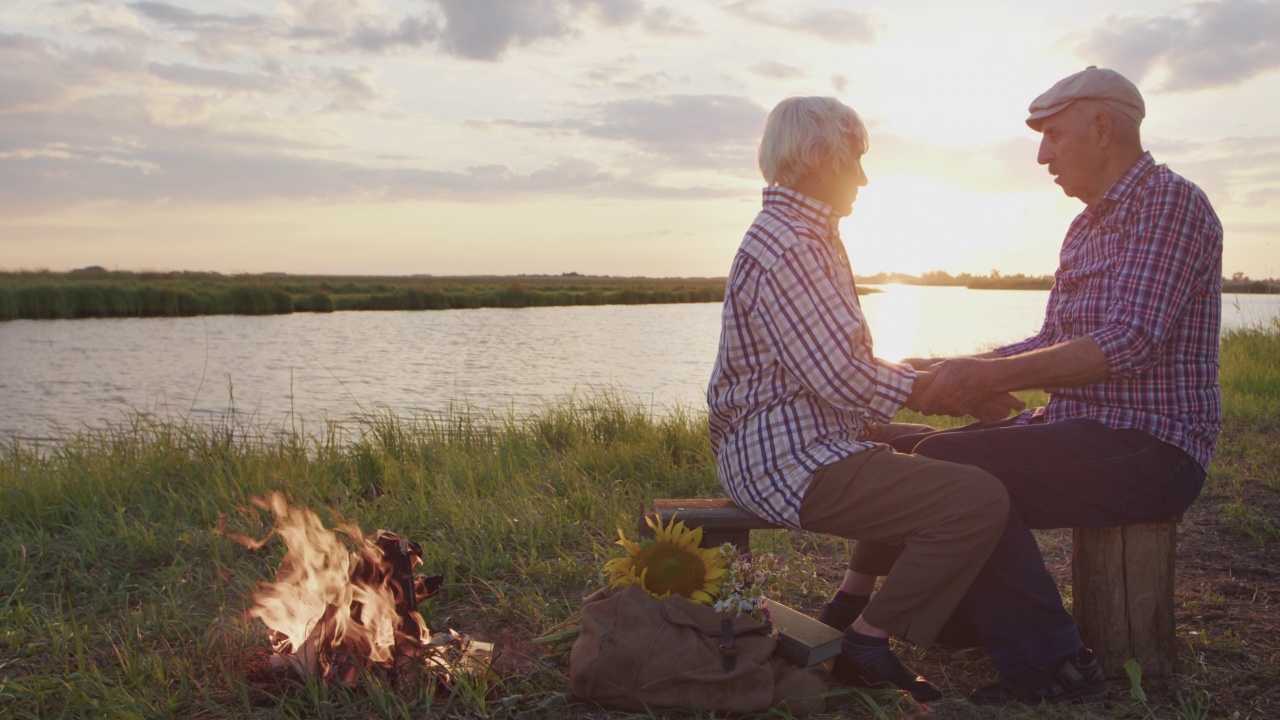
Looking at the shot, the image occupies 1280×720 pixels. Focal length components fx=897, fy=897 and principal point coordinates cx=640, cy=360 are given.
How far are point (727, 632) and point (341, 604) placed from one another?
3.70 ft

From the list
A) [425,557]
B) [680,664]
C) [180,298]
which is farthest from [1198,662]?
[180,298]

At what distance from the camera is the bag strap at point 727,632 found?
2.49 meters

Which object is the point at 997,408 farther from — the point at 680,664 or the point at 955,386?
the point at 680,664

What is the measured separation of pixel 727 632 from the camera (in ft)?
8.25

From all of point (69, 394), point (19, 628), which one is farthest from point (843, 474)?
point (69, 394)

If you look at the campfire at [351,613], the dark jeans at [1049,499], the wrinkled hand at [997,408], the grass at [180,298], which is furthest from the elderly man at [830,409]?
the grass at [180,298]

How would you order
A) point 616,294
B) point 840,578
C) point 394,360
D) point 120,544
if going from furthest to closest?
point 616,294
point 394,360
point 120,544
point 840,578

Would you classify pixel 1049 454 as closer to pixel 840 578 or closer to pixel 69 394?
pixel 840 578

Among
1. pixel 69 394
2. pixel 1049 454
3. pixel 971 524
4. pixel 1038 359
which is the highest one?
pixel 1038 359

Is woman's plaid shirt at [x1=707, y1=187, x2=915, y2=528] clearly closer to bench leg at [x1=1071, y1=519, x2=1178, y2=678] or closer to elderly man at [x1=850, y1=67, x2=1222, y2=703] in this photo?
elderly man at [x1=850, y1=67, x2=1222, y2=703]

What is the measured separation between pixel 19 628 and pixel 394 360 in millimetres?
15039

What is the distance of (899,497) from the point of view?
8.21 feet

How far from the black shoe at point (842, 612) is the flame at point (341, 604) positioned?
1.32 m

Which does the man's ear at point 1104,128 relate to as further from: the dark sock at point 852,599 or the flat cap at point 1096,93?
the dark sock at point 852,599
